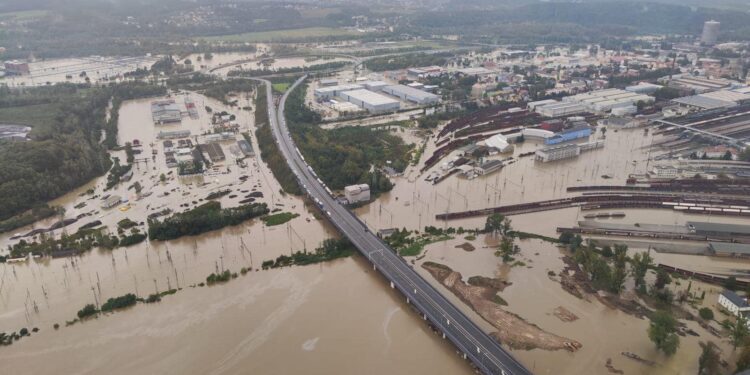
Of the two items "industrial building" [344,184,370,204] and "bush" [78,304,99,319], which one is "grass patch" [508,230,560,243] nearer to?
"industrial building" [344,184,370,204]

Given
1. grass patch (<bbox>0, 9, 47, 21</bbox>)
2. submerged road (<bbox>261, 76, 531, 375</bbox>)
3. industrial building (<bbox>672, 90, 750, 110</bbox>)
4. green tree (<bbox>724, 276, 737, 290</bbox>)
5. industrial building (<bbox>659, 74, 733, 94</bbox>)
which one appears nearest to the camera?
submerged road (<bbox>261, 76, 531, 375</bbox>)

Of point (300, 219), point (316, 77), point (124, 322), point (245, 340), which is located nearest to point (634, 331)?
point (245, 340)

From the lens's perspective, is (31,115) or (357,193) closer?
(357,193)

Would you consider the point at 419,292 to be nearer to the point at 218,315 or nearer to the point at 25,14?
the point at 218,315

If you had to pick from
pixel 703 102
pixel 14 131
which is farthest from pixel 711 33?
pixel 14 131

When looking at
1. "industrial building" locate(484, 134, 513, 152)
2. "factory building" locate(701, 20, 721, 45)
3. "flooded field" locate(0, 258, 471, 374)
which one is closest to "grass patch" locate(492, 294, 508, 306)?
"flooded field" locate(0, 258, 471, 374)

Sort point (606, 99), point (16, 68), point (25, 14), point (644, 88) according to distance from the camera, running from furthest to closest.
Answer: point (25, 14)
point (16, 68)
point (644, 88)
point (606, 99)

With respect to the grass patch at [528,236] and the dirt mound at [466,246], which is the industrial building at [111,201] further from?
the grass patch at [528,236]

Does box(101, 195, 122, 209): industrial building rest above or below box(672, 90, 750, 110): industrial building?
below
